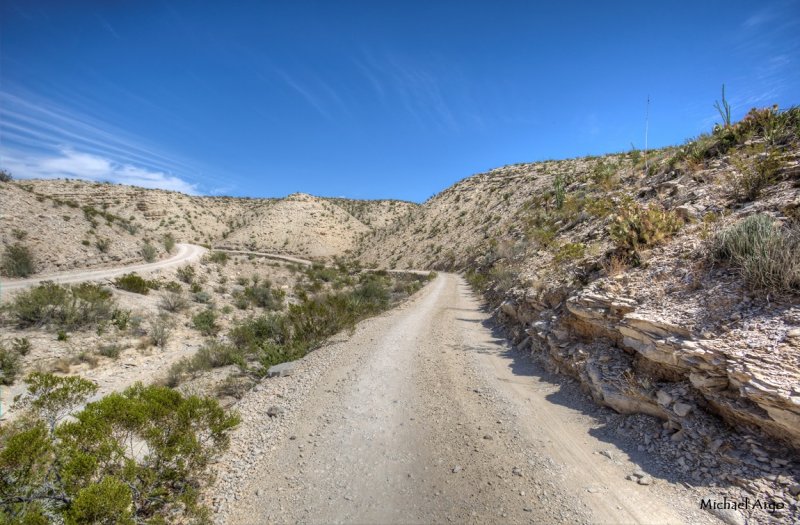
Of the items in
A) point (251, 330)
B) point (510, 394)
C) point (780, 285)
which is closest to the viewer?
point (780, 285)

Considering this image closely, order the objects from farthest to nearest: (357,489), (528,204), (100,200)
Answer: (100,200), (528,204), (357,489)

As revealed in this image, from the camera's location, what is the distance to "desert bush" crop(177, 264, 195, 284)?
881 inches

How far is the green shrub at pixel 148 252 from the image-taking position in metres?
24.5

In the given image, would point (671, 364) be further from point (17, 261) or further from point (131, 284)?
point (17, 261)

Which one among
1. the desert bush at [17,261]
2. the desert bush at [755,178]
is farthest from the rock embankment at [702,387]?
the desert bush at [17,261]

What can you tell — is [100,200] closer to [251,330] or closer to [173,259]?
[173,259]

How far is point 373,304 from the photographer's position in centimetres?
1480

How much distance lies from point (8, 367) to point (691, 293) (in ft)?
52.7

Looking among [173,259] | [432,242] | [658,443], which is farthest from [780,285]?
[432,242]

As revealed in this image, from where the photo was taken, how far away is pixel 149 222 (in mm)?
51344

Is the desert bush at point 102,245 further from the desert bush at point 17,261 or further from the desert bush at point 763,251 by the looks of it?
the desert bush at point 763,251

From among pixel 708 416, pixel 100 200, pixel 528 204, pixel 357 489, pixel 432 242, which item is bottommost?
pixel 357 489

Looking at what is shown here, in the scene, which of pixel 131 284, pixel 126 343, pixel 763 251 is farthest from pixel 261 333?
pixel 763 251

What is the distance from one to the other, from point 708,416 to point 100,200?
223 feet
